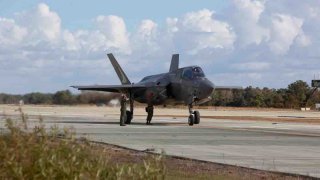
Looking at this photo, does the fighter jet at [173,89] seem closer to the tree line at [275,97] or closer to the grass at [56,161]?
the grass at [56,161]

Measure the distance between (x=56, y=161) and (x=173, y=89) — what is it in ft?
111

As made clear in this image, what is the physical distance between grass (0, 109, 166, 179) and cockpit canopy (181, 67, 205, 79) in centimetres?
3181

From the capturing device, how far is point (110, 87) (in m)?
41.7

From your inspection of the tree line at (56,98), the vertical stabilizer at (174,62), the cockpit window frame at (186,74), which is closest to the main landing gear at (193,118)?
the cockpit window frame at (186,74)

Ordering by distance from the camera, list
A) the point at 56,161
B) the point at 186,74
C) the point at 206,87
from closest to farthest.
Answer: the point at 56,161
the point at 206,87
the point at 186,74

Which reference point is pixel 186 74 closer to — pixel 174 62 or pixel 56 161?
pixel 174 62

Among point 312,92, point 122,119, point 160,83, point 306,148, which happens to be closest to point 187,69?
point 160,83

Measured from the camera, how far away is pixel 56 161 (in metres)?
5.10

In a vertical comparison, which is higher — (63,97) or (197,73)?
(197,73)

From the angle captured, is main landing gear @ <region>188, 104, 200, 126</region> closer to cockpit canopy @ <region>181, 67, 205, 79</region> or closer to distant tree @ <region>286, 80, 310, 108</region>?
cockpit canopy @ <region>181, 67, 205, 79</region>

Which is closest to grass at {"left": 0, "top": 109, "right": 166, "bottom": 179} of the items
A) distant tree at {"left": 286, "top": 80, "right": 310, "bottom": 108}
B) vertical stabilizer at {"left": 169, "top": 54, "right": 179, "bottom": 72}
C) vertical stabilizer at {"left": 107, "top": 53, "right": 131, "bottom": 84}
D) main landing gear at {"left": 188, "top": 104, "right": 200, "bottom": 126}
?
main landing gear at {"left": 188, "top": 104, "right": 200, "bottom": 126}

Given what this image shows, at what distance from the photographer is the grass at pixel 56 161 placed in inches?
200

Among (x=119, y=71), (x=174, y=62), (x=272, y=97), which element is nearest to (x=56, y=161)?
(x=174, y=62)

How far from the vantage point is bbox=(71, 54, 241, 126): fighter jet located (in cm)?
3706
